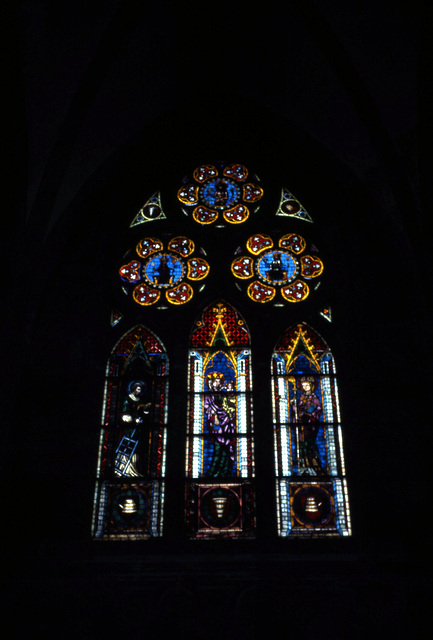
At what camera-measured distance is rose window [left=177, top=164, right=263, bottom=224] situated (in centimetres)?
887

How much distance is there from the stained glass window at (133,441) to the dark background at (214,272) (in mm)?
139

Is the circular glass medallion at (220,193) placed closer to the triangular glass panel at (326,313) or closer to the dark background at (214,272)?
the dark background at (214,272)

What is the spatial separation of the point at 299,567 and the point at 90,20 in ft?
17.4

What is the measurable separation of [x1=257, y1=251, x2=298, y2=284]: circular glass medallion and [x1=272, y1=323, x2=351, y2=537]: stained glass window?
65 centimetres

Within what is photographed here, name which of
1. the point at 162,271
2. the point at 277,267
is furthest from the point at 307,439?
the point at 162,271

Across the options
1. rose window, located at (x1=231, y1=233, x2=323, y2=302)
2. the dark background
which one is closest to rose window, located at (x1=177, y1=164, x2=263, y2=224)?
the dark background

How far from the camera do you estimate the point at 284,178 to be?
8.94 m

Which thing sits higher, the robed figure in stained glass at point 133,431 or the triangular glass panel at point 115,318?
the triangular glass panel at point 115,318

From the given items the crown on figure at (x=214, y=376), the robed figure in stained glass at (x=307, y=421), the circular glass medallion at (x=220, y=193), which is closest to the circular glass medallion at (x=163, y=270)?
the circular glass medallion at (x=220, y=193)

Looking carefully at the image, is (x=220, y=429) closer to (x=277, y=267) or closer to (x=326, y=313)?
(x=326, y=313)

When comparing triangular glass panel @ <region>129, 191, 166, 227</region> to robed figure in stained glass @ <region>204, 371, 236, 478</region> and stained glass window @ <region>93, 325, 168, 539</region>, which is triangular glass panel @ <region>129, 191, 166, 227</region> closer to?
stained glass window @ <region>93, 325, 168, 539</region>

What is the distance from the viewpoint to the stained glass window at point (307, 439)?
22.8ft

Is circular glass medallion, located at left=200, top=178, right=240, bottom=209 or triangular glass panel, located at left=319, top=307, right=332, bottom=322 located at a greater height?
circular glass medallion, located at left=200, top=178, right=240, bottom=209

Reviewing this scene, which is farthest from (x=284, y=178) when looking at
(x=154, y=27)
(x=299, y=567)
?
(x=299, y=567)
